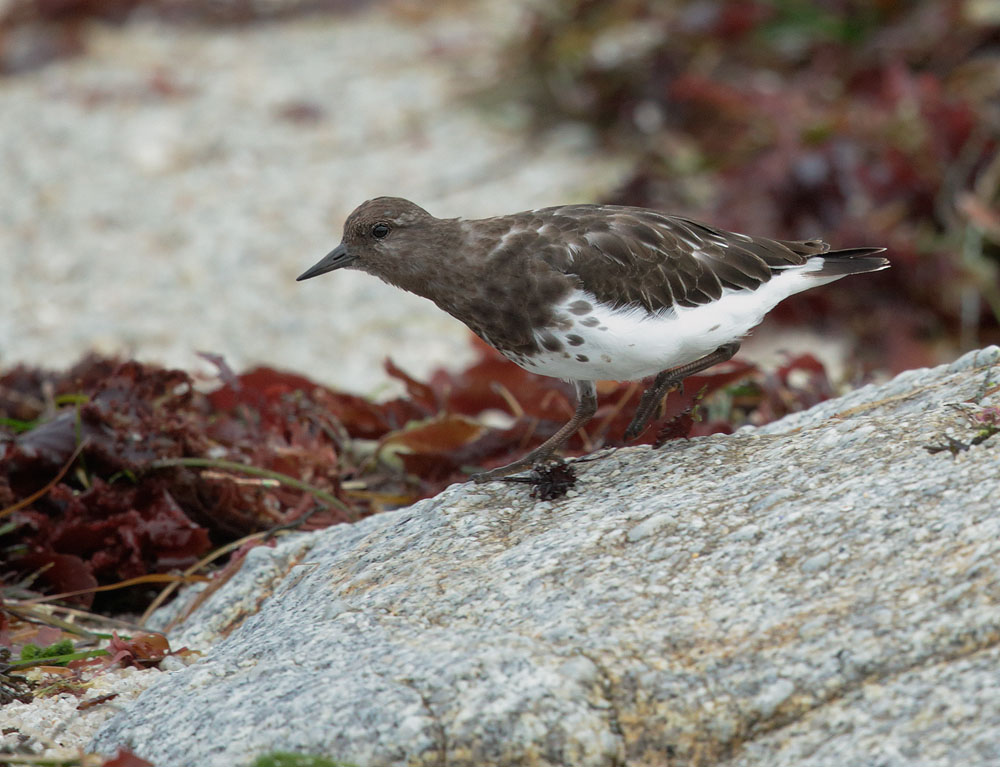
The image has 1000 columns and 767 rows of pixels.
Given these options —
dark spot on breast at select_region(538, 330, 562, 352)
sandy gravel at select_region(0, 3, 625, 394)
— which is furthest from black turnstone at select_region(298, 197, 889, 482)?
sandy gravel at select_region(0, 3, 625, 394)

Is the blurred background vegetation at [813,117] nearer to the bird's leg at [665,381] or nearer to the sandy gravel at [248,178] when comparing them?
the sandy gravel at [248,178]

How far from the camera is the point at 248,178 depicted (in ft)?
32.1

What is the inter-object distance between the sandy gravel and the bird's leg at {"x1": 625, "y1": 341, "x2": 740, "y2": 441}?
10.4 ft

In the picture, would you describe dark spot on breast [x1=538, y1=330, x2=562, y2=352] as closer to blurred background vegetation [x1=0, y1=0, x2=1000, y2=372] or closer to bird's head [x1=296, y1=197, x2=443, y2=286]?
bird's head [x1=296, y1=197, x2=443, y2=286]

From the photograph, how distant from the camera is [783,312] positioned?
8.34 m

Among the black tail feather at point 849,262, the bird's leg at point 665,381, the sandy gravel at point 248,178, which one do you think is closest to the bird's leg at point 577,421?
the bird's leg at point 665,381

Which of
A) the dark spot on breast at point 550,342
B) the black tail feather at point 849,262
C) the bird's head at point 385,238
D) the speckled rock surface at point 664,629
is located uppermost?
the bird's head at point 385,238

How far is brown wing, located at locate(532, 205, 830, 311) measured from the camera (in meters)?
4.18

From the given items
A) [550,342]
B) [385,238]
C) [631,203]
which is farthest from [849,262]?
[631,203]

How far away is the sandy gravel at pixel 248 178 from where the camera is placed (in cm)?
818

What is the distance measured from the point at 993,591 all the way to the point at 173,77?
376 inches

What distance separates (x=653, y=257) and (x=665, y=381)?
54 cm

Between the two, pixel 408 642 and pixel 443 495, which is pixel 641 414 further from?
pixel 408 642

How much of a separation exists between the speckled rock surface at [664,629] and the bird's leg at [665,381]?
520 millimetres
